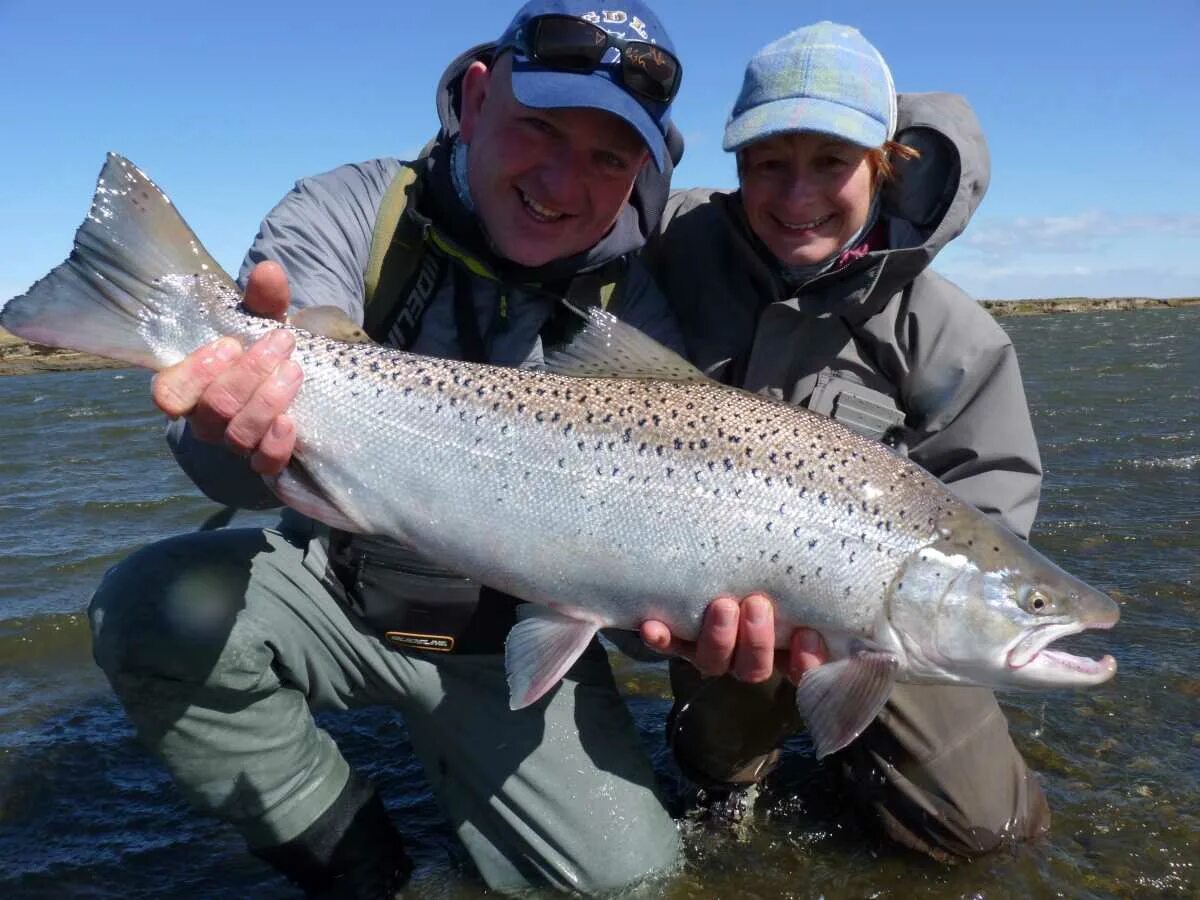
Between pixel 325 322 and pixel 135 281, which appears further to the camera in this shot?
pixel 325 322

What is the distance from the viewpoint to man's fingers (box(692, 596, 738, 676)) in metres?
3.35

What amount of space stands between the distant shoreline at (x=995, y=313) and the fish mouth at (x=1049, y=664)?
1236 inches

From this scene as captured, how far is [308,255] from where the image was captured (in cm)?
364

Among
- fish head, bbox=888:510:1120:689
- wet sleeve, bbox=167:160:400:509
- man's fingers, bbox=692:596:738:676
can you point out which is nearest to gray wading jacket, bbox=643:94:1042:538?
fish head, bbox=888:510:1120:689

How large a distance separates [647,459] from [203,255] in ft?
5.48

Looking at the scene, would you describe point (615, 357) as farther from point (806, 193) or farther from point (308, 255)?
point (308, 255)

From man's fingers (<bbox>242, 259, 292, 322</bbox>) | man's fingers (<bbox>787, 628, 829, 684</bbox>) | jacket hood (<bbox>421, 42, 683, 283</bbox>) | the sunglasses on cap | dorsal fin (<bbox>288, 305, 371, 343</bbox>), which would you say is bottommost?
man's fingers (<bbox>787, 628, 829, 684</bbox>)

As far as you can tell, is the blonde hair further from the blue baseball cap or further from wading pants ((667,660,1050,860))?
wading pants ((667,660,1050,860))

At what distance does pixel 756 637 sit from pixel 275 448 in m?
1.73

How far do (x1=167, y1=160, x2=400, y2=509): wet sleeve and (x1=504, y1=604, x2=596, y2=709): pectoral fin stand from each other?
3.46ft

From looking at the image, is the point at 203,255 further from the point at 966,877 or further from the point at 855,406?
the point at 966,877

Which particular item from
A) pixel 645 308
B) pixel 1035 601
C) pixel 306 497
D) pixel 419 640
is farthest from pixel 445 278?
pixel 1035 601

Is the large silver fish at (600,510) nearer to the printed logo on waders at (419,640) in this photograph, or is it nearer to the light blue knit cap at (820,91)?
the printed logo on waders at (419,640)

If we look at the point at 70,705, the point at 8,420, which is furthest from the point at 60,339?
the point at 8,420
